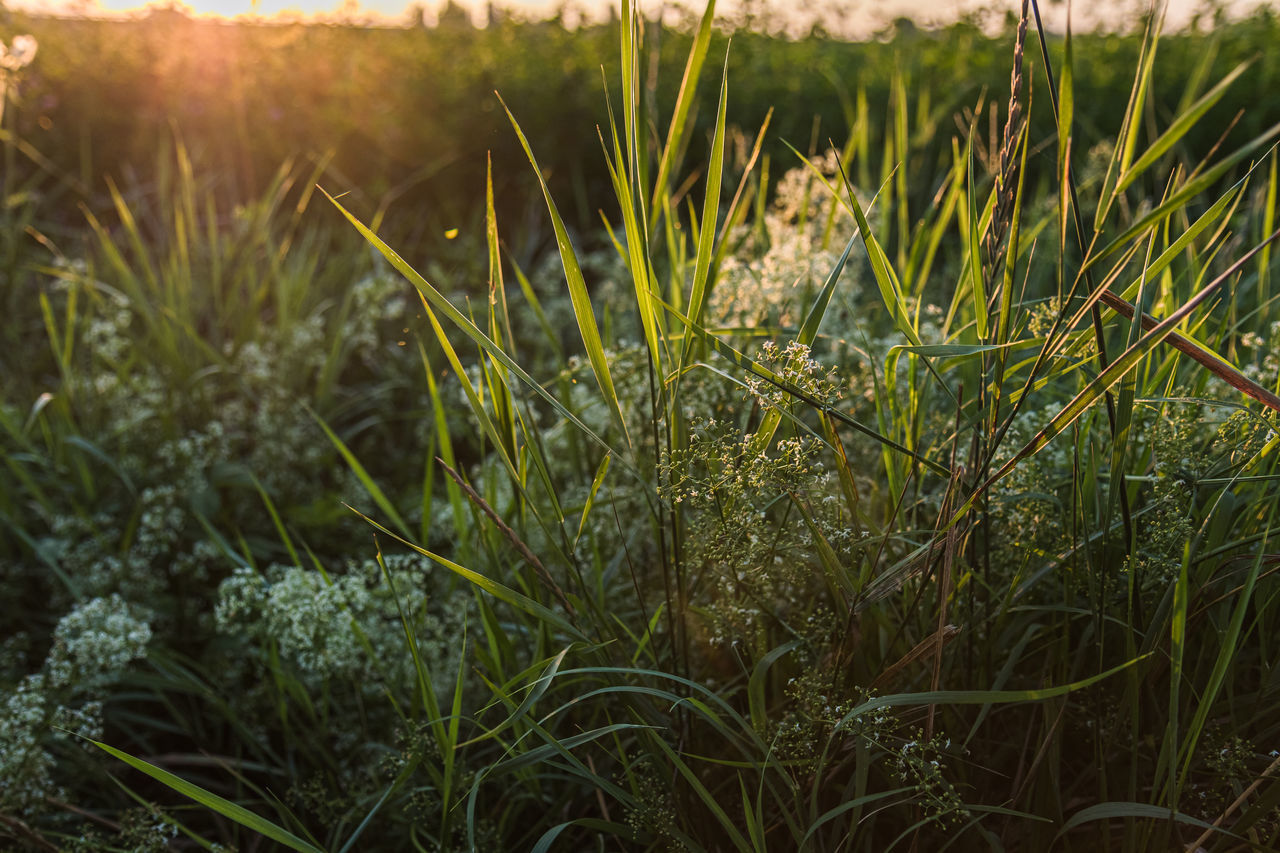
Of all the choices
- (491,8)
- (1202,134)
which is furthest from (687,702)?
(491,8)

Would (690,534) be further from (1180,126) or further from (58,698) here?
(58,698)

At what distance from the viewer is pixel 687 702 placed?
105 centimetres

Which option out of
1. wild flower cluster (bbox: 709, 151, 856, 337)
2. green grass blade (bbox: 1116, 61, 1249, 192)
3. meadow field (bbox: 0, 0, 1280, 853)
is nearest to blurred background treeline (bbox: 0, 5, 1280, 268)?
meadow field (bbox: 0, 0, 1280, 853)

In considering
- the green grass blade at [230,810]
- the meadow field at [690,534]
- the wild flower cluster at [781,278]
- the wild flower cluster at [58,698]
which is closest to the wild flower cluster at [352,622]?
the meadow field at [690,534]

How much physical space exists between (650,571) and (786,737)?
642mm

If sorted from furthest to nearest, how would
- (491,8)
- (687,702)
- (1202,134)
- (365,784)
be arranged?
1. (491,8)
2. (1202,134)
3. (365,784)
4. (687,702)

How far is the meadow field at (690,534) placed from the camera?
40.4 inches

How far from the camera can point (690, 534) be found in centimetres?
129

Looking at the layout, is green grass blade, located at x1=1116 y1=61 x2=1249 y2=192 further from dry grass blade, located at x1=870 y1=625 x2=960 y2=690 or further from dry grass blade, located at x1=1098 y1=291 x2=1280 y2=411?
dry grass blade, located at x1=870 y1=625 x2=960 y2=690

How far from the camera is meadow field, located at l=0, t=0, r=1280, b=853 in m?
1.03

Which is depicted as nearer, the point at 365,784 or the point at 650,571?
the point at 365,784

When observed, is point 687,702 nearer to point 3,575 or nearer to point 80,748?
point 80,748

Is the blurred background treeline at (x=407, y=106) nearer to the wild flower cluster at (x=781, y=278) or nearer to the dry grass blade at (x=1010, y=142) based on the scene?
the wild flower cluster at (x=781, y=278)

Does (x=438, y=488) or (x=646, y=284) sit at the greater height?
(x=646, y=284)
